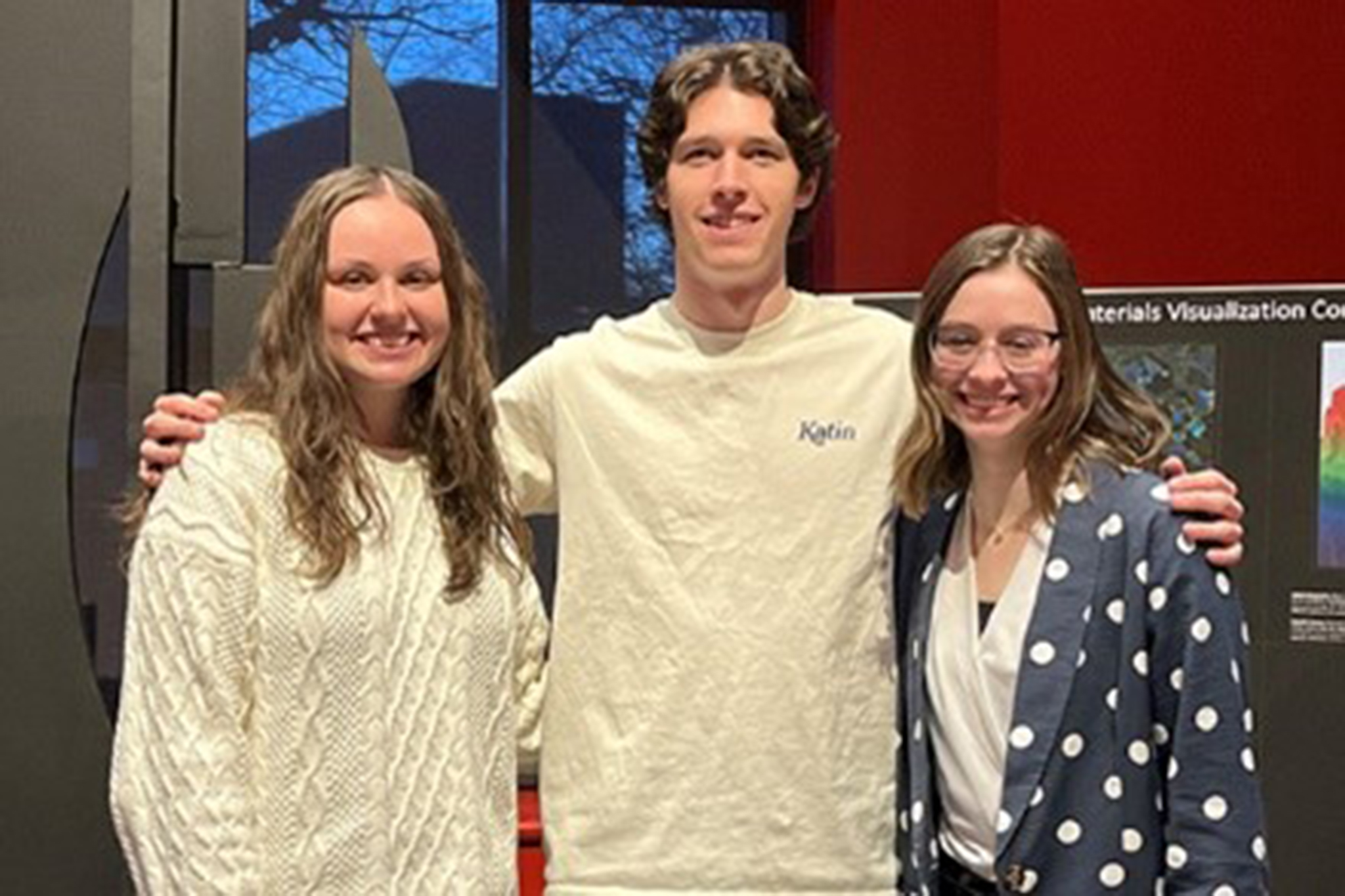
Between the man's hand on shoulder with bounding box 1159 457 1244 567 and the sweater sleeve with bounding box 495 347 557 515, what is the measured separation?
81 centimetres

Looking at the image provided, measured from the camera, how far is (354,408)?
2059 mm

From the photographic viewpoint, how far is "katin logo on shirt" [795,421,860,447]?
224cm

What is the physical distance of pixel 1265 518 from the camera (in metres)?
3.38

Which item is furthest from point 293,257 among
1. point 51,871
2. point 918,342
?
point 51,871

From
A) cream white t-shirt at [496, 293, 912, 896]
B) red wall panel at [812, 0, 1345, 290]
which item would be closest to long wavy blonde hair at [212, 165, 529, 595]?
cream white t-shirt at [496, 293, 912, 896]

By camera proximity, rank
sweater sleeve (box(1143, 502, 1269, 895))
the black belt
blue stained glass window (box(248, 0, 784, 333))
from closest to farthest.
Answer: sweater sleeve (box(1143, 502, 1269, 895)), the black belt, blue stained glass window (box(248, 0, 784, 333))

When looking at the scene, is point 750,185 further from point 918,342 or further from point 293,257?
point 293,257

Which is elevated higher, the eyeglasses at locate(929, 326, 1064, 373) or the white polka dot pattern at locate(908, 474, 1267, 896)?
the eyeglasses at locate(929, 326, 1064, 373)

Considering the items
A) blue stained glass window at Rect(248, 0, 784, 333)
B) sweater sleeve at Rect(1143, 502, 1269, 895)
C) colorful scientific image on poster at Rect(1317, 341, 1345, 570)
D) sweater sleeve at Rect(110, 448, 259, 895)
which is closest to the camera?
sweater sleeve at Rect(110, 448, 259, 895)

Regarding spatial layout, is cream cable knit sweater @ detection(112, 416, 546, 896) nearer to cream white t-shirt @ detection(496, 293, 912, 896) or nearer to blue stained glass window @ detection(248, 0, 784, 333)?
cream white t-shirt @ detection(496, 293, 912, 896)

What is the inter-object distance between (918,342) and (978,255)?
0.13m

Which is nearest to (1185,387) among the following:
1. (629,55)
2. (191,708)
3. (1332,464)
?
(1332,464)

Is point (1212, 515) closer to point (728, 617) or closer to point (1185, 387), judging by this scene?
point (728, 617)

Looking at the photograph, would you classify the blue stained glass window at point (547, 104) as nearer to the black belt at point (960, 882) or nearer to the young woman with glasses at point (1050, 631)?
the young woman with glasses at point (1050, 631)
